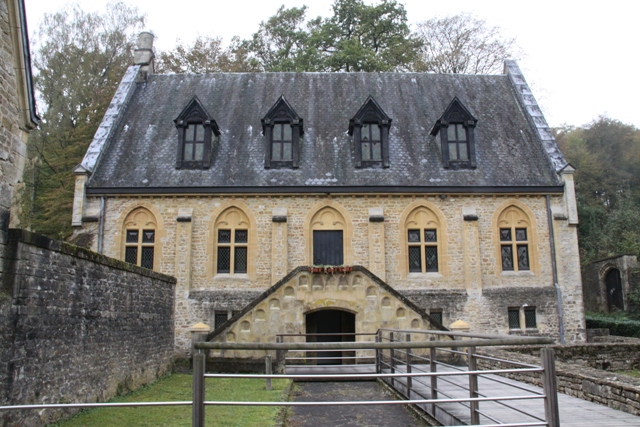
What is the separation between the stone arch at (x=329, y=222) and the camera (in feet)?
65.7

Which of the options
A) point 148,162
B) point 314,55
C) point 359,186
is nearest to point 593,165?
point 314,55

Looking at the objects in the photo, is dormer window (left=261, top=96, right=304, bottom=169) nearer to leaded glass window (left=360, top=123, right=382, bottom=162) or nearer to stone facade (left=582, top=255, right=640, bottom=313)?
leaded glass window (left=360, top=123, right=382, bottom=162)

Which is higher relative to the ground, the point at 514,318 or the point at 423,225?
the point at 423,225

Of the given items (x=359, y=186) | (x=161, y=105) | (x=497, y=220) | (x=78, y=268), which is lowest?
(x=78, y=268)

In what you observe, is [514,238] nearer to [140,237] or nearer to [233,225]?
[233,225]

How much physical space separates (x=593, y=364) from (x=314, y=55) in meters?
23.3

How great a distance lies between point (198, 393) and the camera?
456 centimetres

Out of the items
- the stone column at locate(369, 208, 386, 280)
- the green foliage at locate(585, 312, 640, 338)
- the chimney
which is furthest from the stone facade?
the chimney

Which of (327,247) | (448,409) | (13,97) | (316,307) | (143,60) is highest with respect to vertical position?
(143,60)

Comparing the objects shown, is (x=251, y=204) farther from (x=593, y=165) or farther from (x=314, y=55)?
(x=593, y=165)

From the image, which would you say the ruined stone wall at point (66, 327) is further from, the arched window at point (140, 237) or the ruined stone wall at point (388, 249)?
the arched window at point (140, 237)

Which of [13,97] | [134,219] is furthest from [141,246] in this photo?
[13,97]

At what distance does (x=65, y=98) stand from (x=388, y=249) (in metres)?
19.0

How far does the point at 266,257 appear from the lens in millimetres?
19984
